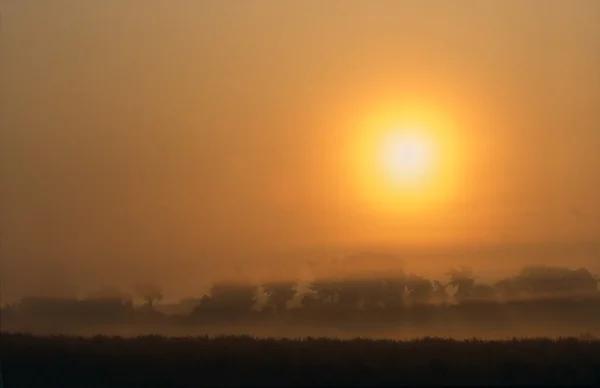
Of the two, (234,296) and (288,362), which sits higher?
(234,296)

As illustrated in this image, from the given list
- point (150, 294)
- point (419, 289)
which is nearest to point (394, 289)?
point (419, 289)

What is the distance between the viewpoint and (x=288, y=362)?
59.0 inches

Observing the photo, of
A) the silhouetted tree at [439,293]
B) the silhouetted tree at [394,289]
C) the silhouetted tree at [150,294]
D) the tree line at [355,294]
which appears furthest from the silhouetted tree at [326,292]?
the silhouetted tree at [150,294]

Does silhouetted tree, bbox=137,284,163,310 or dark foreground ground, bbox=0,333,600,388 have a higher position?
silhouetted tree, bbox=137,284,163,310

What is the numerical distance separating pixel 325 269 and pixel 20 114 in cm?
81

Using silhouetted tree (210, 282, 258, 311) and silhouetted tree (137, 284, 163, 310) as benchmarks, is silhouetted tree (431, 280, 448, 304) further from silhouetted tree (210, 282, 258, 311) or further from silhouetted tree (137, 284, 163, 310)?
silhouetted tree (137, 284, 163, 310)

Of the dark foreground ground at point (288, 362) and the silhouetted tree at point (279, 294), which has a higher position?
the silhouetted tree at point (279, 294)

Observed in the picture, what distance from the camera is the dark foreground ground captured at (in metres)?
1.46

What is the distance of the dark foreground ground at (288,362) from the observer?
1459 mm

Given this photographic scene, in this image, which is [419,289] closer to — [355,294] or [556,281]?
[355,294]

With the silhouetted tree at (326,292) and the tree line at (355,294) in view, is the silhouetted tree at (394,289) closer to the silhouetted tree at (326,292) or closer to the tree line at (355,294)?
the tree line at (355,294)

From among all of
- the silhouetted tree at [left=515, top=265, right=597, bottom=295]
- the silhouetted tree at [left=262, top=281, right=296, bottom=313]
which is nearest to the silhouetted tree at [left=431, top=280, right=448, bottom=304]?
the silhouetted tree at [left=515, top=265, right=597, bottom=295]

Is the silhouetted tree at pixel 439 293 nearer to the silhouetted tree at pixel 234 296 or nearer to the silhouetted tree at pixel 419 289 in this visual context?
the silhouetted tree at pixel 419 289

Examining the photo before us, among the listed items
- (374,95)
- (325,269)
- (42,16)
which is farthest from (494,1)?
(42,16)
